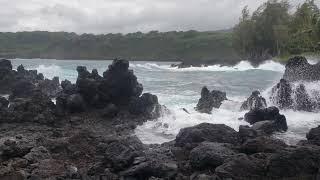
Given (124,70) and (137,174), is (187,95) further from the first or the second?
(137,174)

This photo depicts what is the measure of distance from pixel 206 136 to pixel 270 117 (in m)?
6.98

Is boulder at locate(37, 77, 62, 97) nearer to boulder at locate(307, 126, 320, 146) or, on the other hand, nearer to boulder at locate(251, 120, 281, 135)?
boulder at locate(251, 120, 281, 135)

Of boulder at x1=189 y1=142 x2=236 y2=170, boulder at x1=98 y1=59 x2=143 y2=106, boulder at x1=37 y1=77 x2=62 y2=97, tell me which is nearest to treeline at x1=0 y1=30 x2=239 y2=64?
boulder at x1=37 y1=77 x2=62 y2=97

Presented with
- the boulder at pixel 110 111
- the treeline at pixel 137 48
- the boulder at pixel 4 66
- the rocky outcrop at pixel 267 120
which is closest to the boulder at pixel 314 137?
the rocky outcrop at pixel 267 120

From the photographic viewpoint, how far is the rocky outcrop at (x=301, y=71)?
3806cm

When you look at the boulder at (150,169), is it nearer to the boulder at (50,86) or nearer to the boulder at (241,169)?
the boulder at (241,169)

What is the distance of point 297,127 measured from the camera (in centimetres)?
2611

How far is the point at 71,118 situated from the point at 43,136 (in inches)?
191

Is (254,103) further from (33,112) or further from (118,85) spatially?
→ (33,112)

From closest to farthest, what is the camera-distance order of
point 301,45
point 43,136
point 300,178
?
point 300,178 < point 43,136 < point 301,45

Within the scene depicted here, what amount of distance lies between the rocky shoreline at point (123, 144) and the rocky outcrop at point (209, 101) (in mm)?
416

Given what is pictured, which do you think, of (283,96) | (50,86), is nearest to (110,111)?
(283,96)

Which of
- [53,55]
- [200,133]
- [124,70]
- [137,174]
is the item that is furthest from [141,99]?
[53,55]

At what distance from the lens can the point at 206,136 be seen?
1970 centimetres
